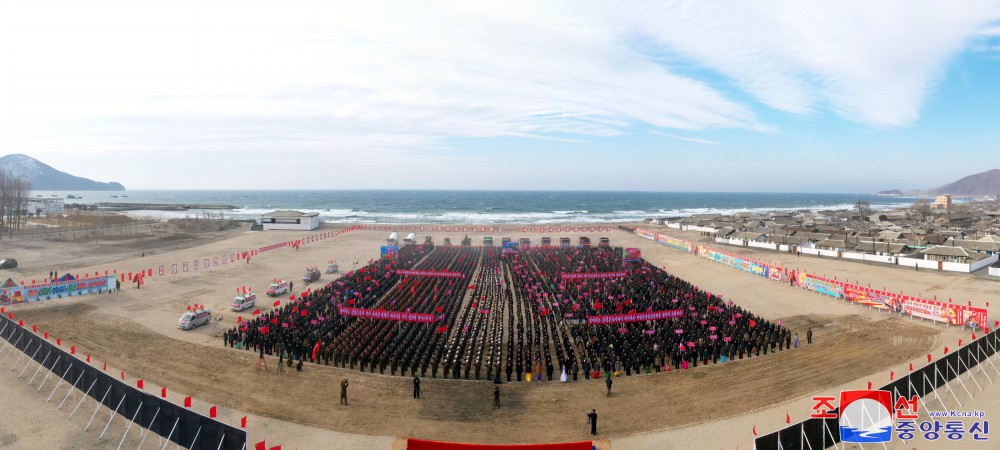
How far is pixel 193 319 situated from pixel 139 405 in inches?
498

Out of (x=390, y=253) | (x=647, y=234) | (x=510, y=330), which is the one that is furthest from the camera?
(x=647, y=234)

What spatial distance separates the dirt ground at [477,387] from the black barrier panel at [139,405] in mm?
1127

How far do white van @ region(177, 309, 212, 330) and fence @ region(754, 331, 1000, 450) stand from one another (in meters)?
25.8

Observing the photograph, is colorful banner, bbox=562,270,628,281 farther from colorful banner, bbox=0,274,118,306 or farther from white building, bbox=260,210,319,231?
white building, bbox=260,210,319,231

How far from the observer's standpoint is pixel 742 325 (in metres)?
23.9

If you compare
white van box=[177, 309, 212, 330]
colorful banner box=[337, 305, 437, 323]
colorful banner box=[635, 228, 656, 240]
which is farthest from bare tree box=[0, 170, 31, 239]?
colorful banner box=[635, 228, 656, 240]

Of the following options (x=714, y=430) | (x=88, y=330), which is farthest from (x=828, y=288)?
(x=88, y=330)

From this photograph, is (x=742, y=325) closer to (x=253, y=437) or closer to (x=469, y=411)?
(x=469, y=411)

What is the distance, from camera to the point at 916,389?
15.3 meters

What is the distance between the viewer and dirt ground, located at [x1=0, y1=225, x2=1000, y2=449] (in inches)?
578

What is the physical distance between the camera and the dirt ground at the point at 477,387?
14688 millimetres

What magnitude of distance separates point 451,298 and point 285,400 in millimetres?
15397
